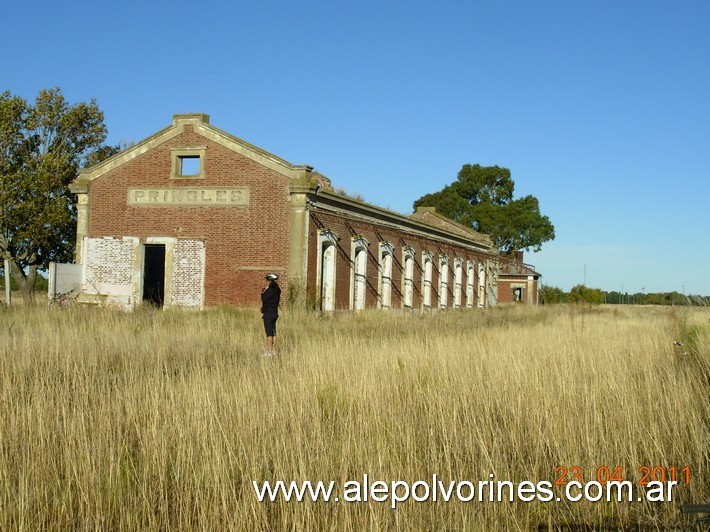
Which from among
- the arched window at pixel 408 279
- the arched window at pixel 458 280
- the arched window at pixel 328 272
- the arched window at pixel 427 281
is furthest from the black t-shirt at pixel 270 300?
the arched window at pixel 458 280

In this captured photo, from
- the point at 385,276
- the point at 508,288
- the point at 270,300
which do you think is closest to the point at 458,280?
the point at 385,276

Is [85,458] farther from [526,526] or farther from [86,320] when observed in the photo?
[86,320]

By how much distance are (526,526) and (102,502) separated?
8.39ft

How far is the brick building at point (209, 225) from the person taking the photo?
826 inches

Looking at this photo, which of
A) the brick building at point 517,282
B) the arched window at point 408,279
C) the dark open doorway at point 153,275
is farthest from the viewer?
the brick building at point 517,282

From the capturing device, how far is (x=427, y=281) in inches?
1288

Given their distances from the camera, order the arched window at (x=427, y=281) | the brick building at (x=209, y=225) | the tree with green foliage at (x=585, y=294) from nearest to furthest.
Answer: the brick building at (x=209, y=225) < the arched window at (x=427, y=281) < the tree with green foliage at (x=585, y=294)

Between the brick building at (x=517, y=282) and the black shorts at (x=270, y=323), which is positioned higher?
the brick building at (x=517, y=282)

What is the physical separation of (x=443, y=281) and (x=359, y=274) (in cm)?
1066

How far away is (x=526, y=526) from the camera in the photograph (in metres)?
4.12

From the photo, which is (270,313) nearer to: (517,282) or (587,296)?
(587,296)

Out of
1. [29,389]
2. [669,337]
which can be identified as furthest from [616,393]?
[669,337]

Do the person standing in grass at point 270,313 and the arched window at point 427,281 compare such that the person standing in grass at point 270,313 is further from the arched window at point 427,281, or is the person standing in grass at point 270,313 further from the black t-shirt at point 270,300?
the arched window at point 427,281

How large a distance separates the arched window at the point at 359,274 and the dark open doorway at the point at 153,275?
645cm
